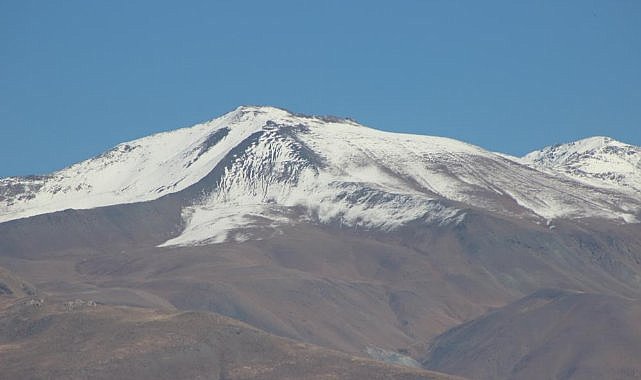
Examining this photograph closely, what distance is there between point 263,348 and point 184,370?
438 inches

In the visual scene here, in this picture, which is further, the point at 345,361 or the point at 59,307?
the point at 59,307

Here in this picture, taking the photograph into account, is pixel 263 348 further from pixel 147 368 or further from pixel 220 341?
pixel 147 368

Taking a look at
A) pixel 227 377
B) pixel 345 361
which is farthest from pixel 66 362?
pixel 345 361

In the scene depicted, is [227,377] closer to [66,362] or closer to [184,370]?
[184,370]

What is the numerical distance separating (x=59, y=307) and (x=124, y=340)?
16.1 m

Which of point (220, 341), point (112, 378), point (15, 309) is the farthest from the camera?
point (15, 309)

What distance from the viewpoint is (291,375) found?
533 ft

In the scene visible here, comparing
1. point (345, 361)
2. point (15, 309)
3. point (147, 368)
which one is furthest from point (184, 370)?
point (15, 309)

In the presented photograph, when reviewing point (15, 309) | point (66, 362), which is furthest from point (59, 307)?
point (66, 362)

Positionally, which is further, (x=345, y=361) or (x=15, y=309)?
(x=15, y=309)

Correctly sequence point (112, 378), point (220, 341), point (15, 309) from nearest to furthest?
point (112, 378), point (220, 341), point (15, 309)

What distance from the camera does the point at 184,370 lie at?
537ft

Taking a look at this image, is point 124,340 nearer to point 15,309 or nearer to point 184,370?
point 184,370

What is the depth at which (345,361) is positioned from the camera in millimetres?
167250
